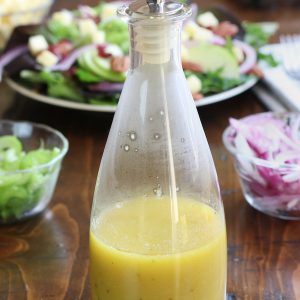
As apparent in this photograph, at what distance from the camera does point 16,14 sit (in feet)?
5.94

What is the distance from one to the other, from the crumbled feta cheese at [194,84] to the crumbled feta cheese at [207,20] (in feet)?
1.26

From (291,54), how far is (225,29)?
16cm

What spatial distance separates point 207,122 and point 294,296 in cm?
55

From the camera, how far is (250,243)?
2.98 ft

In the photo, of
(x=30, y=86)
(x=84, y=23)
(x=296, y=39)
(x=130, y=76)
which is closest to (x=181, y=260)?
(x=130, y=76)

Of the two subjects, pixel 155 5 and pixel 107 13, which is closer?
pixel 155 5

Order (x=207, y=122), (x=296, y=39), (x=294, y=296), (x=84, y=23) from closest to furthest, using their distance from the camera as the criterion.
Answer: (x=294, y=296)
(x=207, y=122)
(x=84, y=23)
(x=296, y=39)

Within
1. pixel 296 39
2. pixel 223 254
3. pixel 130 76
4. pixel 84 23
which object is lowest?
pixel 296 39

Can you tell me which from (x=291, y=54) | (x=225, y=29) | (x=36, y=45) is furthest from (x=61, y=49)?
(x=291, y=54)

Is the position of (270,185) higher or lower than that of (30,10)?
higher

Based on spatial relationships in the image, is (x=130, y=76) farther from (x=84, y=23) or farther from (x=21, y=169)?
(x=84, y=23)

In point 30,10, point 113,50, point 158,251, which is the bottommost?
point 30,10

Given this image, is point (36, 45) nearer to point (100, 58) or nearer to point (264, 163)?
point (100, 58)

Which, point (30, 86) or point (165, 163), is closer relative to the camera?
point (165, 163)
